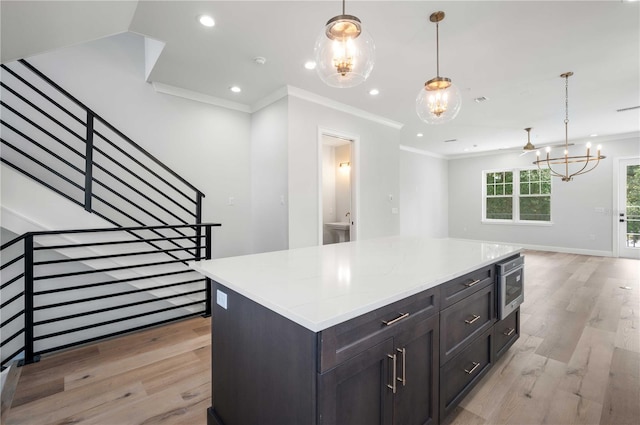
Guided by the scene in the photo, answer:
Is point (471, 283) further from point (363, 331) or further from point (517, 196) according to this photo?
point (517, 196)

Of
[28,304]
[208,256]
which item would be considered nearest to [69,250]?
[28,304]

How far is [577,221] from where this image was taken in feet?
22.6

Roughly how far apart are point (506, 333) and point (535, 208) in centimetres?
674

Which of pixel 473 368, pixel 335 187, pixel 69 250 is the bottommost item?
pixel 473 368

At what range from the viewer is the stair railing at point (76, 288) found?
7.44 feet

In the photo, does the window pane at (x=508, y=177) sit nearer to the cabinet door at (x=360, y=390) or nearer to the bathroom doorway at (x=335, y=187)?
the bathroom doorway at (x=335, y=187)

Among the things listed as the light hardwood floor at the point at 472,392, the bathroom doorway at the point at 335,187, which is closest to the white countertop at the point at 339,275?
the light hardwood floor at the point at 472,392

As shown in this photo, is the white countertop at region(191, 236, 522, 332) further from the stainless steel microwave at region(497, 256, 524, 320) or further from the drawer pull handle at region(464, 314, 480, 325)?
the drawer pull handle at region(464, 314, 480, 325)

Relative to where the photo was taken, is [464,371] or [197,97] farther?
[197,97]

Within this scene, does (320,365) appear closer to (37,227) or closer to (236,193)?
(37,227)

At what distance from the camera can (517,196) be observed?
25.7ft

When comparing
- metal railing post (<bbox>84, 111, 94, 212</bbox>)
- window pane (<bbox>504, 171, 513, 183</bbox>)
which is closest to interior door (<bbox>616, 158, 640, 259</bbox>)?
window pane (<bbox>504, 171, 513, 183</bbox>)

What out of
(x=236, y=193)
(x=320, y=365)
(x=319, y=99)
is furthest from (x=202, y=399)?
(x=319, y=99)

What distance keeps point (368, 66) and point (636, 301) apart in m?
4.57
